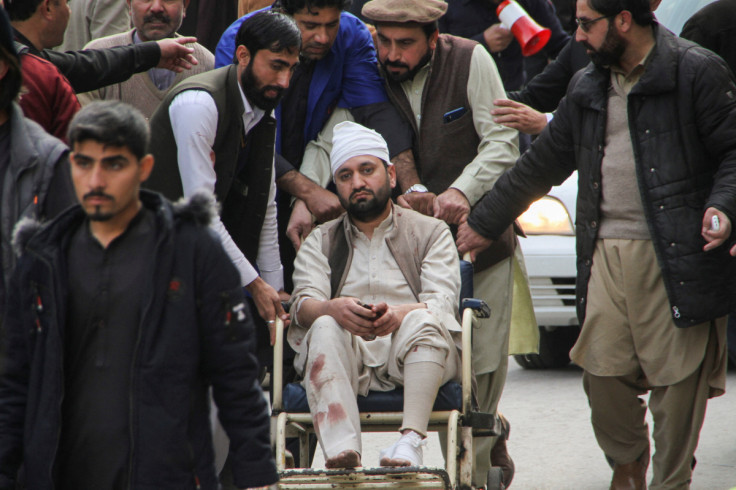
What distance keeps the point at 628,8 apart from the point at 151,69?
7.42ft

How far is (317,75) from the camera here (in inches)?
218

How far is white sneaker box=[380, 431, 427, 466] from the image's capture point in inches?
171

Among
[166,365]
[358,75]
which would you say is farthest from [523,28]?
[166,365]

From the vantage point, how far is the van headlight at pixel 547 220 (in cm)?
771

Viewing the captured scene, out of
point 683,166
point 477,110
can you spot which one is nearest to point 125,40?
point 477,110

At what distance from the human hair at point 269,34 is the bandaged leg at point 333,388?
1140mm

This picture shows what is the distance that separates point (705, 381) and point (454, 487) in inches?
51.2

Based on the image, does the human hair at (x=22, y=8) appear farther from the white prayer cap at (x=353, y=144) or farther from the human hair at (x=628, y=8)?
the human hair at (x=628, y=8)

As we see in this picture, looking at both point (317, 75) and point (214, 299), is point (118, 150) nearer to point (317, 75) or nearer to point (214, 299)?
point (214, 299)

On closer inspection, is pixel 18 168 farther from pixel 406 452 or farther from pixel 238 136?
pixel 406 452

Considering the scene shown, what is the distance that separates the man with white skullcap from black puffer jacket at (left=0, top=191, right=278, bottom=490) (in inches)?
57.0

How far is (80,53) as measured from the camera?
4.50 meters

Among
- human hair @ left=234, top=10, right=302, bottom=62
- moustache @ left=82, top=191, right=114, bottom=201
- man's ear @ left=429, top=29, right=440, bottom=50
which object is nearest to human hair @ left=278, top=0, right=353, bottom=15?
man's ear @ left=429, top=29, right=440, bottom=50

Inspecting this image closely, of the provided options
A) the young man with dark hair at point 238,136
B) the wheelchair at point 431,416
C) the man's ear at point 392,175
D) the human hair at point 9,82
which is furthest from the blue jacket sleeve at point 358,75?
the human hair at point 9,82
